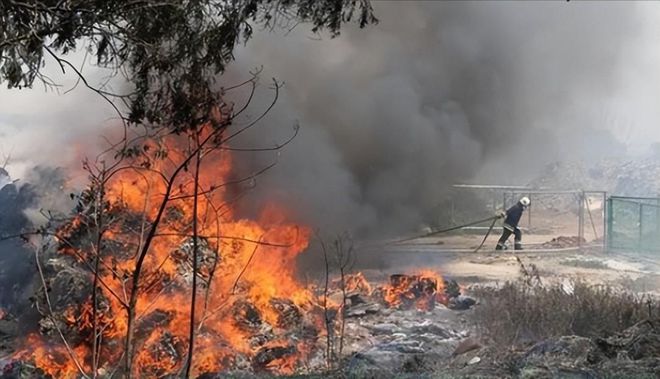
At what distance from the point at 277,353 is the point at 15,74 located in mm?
5148

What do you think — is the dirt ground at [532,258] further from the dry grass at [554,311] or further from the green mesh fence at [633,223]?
the dry grass at [554,311]

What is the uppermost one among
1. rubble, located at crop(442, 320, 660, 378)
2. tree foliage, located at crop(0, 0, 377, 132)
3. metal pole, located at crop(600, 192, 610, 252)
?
tree foliage, located at crop(0, 0, 377, 132)

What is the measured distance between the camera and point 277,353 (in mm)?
8516

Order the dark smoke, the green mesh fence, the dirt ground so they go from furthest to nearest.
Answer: the green mesh fence < the dirt ground < the dark smoke

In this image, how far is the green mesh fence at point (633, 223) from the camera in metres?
11.1

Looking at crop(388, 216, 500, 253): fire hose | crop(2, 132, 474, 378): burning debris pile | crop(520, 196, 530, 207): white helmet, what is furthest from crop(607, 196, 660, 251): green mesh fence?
crop(2, 132, 474, 378): burning debris pile

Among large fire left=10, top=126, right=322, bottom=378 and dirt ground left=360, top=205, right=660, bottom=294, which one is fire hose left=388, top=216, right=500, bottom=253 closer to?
dirt ground left=360, top=205, right=660, bottom=294

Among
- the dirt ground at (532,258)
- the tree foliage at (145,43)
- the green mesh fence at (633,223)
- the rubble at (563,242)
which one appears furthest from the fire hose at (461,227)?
the tree foliage at (145,43)

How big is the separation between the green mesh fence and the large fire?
5680mm

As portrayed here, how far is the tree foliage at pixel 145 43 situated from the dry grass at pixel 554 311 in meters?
5.79

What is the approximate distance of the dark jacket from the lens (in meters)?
11.4

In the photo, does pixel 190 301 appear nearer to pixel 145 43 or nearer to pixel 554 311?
pixel 145 43

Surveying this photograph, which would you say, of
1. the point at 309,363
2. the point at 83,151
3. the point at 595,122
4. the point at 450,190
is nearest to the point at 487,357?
the point at 309,363

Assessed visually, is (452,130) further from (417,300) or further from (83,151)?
(83,151)
